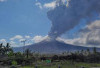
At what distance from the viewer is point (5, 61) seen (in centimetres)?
6225

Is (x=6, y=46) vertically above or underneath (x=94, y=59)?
above

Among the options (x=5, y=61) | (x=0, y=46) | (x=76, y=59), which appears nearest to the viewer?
(x=5, y=61)

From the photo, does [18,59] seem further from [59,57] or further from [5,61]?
[59,57]

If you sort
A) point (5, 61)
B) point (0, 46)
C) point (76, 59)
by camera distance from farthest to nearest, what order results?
point (0, 46)
point (76, 59)
point (5, 61)

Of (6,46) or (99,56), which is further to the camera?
(6,46)

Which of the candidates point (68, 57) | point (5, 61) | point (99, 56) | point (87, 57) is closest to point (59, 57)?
point (68, 57)

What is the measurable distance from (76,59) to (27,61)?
2200cm

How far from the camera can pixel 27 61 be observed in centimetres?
6469

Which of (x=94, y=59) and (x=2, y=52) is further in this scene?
(x=2, y=52)

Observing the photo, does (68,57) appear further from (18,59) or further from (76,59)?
(18,59)

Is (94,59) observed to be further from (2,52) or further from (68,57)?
(2,52)

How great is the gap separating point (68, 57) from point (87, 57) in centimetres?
779

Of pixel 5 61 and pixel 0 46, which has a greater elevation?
pixel 0 46

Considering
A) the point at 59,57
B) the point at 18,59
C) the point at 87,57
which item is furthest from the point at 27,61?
the point at 87,57
